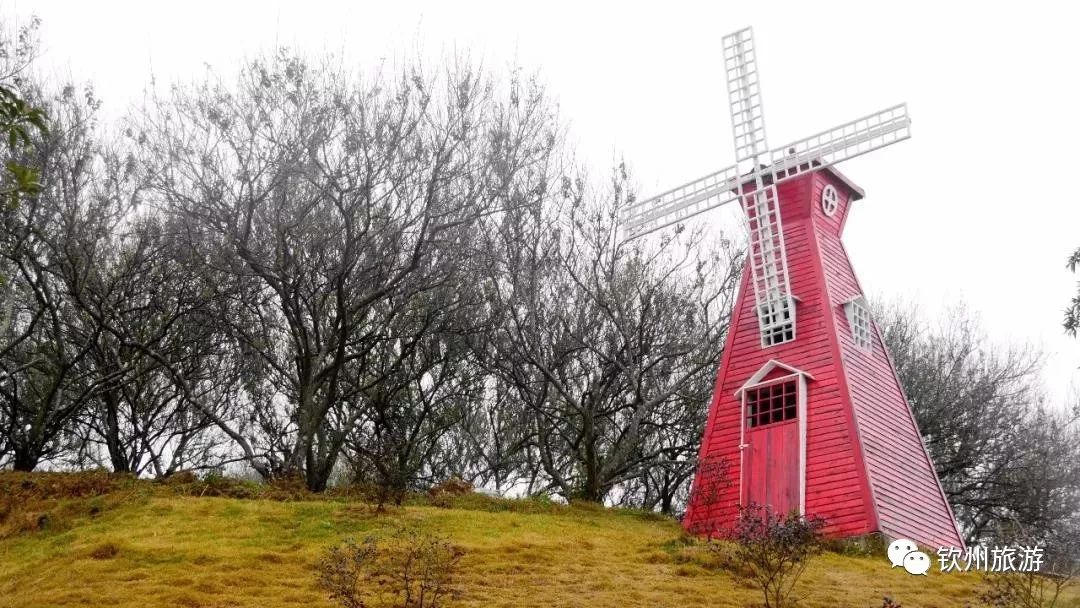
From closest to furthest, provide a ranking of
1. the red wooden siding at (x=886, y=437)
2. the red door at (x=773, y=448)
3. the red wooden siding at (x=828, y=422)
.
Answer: the red wooden siding at (x=828, y=422) < the red wooden siding at (x=886, y=437) < the red door at (x=773, y=448)

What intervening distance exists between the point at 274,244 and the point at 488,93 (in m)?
5.51

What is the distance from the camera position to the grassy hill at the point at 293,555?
1448 centimetres

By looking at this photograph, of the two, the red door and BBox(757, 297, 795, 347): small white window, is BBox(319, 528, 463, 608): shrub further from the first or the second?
BBox(757, 297, 795, 347): small white window

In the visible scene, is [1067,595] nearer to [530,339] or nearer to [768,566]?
[768,566]

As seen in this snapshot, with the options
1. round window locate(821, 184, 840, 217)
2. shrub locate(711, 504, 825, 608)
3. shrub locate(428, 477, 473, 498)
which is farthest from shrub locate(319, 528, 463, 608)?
round window locate(821, 184, 840, 217)

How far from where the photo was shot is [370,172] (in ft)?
71.6

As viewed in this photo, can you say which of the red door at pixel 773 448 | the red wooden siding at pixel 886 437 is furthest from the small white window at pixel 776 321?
the red door at pixel 773 448

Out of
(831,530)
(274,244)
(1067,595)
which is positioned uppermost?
(274,244)

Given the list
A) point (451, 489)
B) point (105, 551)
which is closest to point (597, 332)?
point (451, 489)

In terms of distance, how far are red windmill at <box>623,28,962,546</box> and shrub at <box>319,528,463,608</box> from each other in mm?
6357

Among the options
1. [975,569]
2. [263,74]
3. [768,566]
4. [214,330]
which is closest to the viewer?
[768,566]

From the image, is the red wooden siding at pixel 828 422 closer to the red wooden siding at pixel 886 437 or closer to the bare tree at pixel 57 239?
the red wooden siding at pixel 886 437

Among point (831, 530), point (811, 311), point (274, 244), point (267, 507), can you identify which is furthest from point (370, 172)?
point (831, 530)

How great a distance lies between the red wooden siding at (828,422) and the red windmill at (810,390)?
0.9 inches
